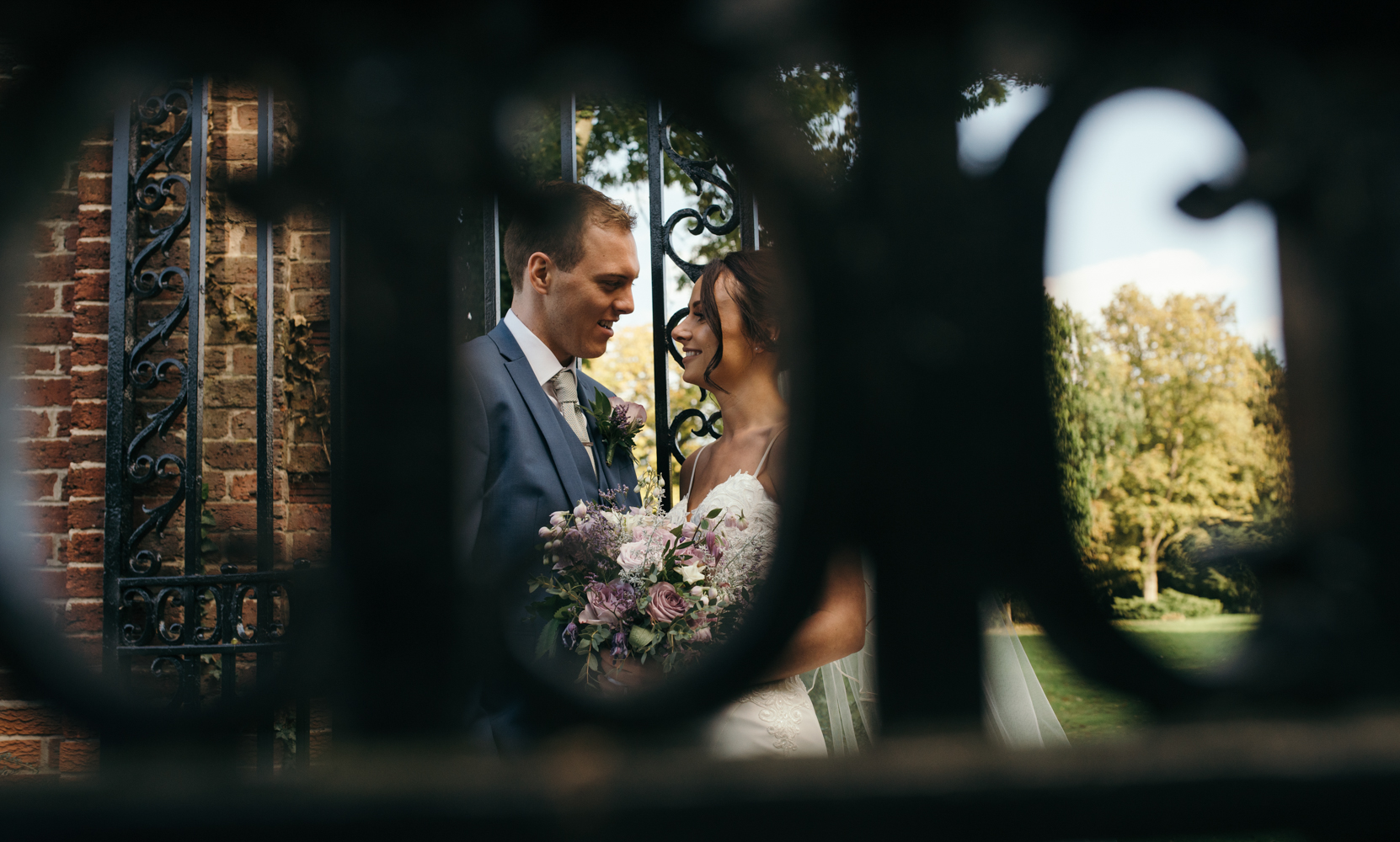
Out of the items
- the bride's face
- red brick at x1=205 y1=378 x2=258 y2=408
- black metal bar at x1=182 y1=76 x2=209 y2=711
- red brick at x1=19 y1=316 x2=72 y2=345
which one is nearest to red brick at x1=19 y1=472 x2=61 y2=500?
red brick at x1=19 y1=316 x2=72 y2=345

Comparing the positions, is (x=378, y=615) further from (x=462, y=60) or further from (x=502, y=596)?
(x=462, y=60)

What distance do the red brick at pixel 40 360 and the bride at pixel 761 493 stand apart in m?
2.32

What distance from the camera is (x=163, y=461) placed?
8.84 ft

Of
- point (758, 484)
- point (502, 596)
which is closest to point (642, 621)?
point (758, 484)

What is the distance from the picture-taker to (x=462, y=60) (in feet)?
1.17

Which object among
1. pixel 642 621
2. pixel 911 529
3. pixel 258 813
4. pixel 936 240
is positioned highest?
pixel 936 240

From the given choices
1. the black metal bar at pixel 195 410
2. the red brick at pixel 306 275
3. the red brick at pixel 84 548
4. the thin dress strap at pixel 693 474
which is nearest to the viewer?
the black metal bar at pixel 195 410

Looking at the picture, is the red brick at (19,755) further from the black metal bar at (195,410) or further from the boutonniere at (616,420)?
the boutonniere at (616,420)

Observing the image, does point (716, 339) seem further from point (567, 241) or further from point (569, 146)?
point (569, 146)

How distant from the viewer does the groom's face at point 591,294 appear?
7.91 ft

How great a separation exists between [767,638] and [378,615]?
0.57 ft

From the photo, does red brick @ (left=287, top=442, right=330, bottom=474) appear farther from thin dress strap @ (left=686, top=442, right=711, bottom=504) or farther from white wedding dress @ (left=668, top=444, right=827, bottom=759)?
white wedding dress @ (left=668, top=444, right=827, bottom=759)

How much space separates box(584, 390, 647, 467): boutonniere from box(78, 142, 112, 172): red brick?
2157mm

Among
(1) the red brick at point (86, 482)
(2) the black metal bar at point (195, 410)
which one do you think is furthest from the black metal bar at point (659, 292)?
(1) the red brick at point (86, 482)
